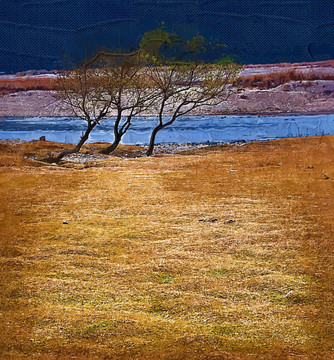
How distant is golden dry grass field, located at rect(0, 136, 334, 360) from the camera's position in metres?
3.06

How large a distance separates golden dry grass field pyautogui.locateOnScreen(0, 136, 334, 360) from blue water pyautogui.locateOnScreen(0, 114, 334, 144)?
12.1 metres

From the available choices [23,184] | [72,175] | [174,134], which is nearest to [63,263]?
[23,184]

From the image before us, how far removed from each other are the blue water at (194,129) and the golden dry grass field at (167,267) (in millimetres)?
12088

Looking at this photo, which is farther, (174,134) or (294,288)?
(174,134)

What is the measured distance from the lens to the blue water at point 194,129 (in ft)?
68.7

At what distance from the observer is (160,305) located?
12.0 feet

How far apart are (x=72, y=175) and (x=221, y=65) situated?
8824 mm

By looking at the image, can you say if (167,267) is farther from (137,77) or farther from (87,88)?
(137,77)

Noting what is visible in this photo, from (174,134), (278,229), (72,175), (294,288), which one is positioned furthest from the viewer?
(174,134)

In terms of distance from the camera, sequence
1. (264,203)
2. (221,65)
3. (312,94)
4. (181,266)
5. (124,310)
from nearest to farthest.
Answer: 1. (124,310)
2. (181,266)
3. (264,203)
4. (221,65)
5. (312,94)

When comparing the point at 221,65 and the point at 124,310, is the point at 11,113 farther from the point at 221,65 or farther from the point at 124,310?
the point at 124,310

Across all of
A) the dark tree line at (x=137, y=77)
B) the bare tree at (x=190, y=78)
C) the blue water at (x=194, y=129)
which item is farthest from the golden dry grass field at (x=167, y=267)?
the blue water at (x=194, y=129)

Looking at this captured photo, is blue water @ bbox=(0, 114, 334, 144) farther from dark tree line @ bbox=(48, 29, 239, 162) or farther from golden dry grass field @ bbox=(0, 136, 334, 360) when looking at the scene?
golden dry grass field @ bbox=(0, 136, 334, 360)

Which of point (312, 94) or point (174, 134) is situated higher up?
point (312, 94)
